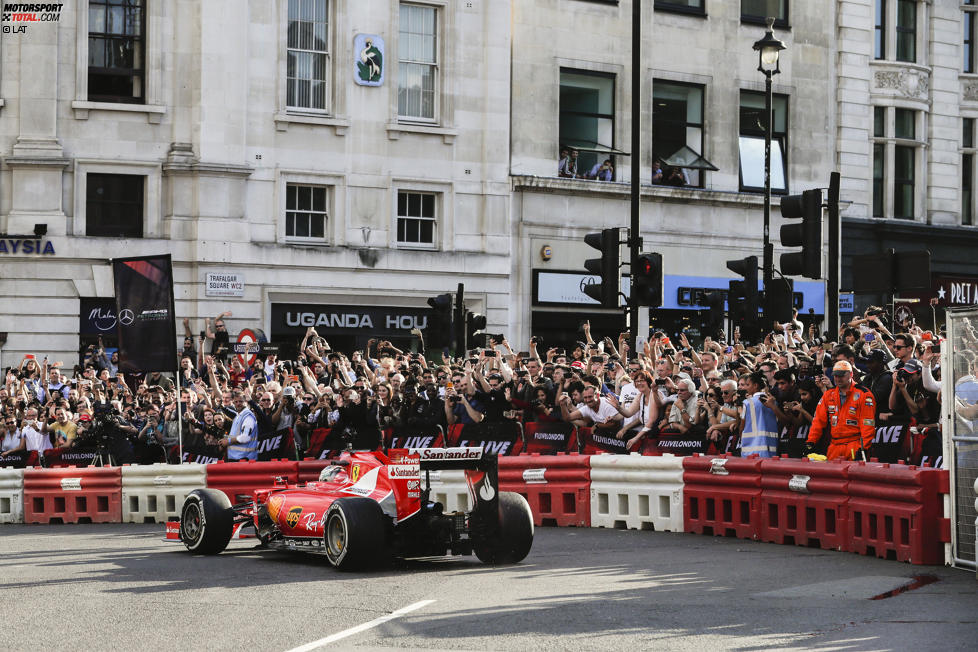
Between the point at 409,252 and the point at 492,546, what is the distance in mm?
21551

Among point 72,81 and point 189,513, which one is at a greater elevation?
point 72,81

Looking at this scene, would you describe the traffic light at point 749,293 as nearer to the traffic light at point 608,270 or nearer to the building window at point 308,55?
the traffic light at point 608,270

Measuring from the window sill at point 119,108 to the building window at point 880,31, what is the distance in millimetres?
19490

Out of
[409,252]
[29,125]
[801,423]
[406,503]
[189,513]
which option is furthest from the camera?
[409,252]

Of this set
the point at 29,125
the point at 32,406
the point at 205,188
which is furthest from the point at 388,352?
the point at 29,125

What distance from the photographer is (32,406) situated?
80.4ft

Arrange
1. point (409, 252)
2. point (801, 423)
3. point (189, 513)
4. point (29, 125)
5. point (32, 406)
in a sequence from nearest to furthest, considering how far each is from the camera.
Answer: point (189, 513) < point (801, 423) < point (32, 406) < point (29, 125) < point (409, 252)

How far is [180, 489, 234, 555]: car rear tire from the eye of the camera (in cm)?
1528

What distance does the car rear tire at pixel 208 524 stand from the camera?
15.3 m

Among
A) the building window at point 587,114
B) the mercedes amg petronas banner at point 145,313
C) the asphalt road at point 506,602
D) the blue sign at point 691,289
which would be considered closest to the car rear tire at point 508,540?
the asphalt road at point 506,602

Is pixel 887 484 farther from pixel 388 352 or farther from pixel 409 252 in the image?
pixel 409 252

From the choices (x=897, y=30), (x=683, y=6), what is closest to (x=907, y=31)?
(x=897, y=30)

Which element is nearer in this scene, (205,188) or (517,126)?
(205,188)

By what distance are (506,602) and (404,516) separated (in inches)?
108
